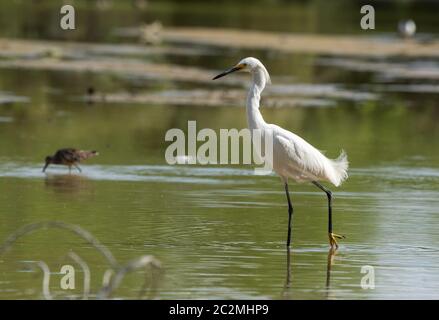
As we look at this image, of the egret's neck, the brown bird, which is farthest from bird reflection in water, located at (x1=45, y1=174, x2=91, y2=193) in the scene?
the egret's neck

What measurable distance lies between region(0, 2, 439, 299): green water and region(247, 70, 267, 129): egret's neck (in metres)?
1.13

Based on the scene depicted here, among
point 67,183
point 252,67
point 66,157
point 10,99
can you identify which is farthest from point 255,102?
point 10,99

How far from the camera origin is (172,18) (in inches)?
2191

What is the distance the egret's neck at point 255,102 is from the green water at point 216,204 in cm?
113

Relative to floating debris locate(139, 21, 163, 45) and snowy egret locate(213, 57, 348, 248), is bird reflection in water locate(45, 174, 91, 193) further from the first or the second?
floating debris locate(139, 21, 163, 45)

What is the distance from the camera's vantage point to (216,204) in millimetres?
15180

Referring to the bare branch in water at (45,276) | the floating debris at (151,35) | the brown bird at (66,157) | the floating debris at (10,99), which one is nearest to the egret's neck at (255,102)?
the bare branch in water at (45,276)

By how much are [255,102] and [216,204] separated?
240cm

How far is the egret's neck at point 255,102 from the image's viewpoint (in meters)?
13.0

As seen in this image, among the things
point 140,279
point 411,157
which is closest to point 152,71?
point 411,157

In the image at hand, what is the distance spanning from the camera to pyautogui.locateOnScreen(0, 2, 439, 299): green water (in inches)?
439

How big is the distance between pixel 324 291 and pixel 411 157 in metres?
9.56

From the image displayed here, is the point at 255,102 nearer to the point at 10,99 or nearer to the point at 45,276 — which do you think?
the point at 45,276
